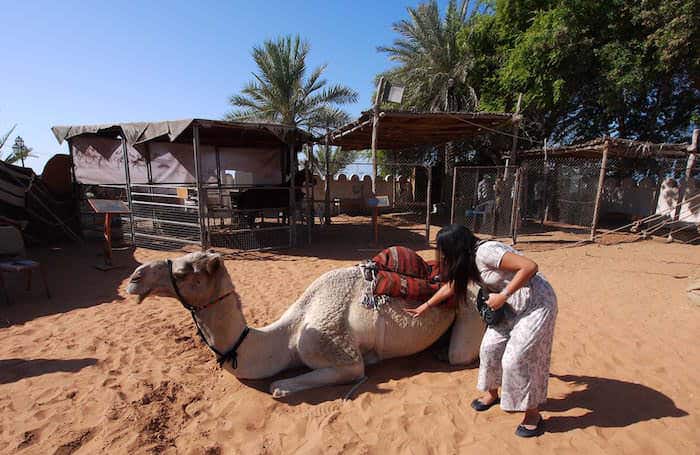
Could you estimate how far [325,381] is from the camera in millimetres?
2848

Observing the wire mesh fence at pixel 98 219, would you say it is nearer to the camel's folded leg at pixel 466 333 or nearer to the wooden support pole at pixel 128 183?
the wooden support pole at pixel 128 183

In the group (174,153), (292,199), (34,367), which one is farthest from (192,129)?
(34,367)

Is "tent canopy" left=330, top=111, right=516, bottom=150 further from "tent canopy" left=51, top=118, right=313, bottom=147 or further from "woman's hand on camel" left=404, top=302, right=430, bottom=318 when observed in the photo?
"woman's hand on camel" left=404, top=302, right=430, bottom=318

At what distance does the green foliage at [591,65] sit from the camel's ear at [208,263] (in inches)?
600

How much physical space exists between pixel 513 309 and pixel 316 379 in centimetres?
160

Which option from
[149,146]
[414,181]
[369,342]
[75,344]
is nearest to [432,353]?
[369,342]

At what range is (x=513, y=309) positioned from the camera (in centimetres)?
244

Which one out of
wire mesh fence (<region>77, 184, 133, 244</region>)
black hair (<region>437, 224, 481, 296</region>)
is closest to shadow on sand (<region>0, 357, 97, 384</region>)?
black hair (<region>437, 224, 481, 296</region>)

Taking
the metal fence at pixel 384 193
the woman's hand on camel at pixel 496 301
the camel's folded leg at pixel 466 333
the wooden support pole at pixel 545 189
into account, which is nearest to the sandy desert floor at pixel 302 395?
the camel's folded leg at pixel 466 333

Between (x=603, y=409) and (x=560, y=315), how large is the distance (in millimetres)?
2236

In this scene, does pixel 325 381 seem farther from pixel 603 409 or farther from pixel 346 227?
pixel 346 227

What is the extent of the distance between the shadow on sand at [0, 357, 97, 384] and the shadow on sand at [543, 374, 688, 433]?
13.6 feet

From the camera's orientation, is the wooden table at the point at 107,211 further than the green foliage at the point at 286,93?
No

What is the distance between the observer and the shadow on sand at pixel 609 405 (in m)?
2.57
